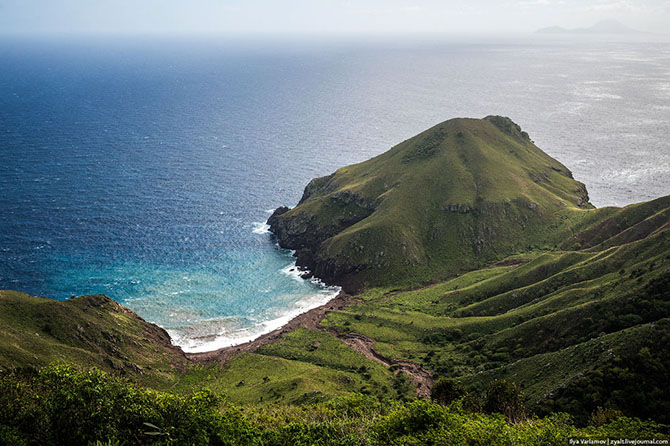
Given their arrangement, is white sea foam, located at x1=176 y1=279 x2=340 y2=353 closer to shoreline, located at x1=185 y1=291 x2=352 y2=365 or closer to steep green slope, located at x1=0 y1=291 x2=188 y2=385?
→ shoreline, located at x1=185 y1=291 x2=352 y2=365

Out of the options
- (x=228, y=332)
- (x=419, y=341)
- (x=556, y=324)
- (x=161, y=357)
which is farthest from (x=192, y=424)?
(x=228, y=332)

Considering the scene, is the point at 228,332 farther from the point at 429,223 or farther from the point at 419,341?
the point at 429,223

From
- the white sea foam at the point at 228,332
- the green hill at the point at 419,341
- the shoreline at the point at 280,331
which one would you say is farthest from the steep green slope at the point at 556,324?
the white sea foam at the point at 228,332

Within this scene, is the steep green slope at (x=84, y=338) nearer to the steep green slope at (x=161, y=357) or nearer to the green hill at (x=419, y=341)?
the steep green slope at (x=161, y=357)

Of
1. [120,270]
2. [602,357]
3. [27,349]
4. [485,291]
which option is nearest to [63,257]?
[120,270]

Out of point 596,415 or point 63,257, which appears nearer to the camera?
point 596,415

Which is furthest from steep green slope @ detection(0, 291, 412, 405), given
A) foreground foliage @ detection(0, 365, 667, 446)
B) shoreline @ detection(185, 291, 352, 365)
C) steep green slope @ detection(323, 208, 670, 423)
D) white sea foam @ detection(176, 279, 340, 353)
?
foreground foliage @ detection(0, 365, 667, 446)

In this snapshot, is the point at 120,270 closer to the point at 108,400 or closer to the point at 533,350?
the point at 108,400

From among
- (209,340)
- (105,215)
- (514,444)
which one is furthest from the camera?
(105,215)
